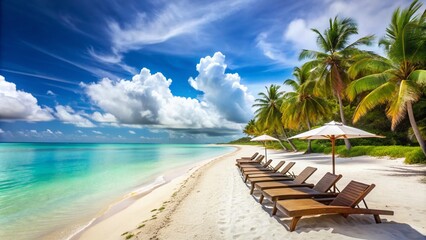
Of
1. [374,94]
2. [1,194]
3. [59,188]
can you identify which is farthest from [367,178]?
[1,194]

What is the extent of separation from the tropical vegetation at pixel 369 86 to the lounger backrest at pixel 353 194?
610 centimetres

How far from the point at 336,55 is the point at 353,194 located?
1699 centimetres

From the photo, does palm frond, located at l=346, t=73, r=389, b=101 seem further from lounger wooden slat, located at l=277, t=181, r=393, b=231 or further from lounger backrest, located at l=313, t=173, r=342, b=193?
lounger wooden slat, located at l=277, t=181, r=393, b=231

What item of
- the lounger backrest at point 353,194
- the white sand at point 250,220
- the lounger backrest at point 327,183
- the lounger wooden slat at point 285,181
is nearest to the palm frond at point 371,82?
the white sand at point 250,220

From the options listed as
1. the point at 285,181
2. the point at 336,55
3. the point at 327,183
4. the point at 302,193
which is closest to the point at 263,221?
the point at 302,193

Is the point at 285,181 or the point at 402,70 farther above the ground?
the point at 402,70

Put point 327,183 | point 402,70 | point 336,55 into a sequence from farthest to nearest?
point 336,55, point 402,70, point 327,183

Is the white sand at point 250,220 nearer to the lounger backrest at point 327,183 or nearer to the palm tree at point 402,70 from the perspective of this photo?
the lounger backrest at point 327,183

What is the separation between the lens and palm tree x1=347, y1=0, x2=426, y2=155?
30.5ft

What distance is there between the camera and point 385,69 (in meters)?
11.0

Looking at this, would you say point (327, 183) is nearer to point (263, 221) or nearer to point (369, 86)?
point (263, 221)

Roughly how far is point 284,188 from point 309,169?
4.63ft

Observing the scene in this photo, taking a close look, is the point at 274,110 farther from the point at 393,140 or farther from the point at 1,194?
the point at 1,194

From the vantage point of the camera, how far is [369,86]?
36.7 ft
